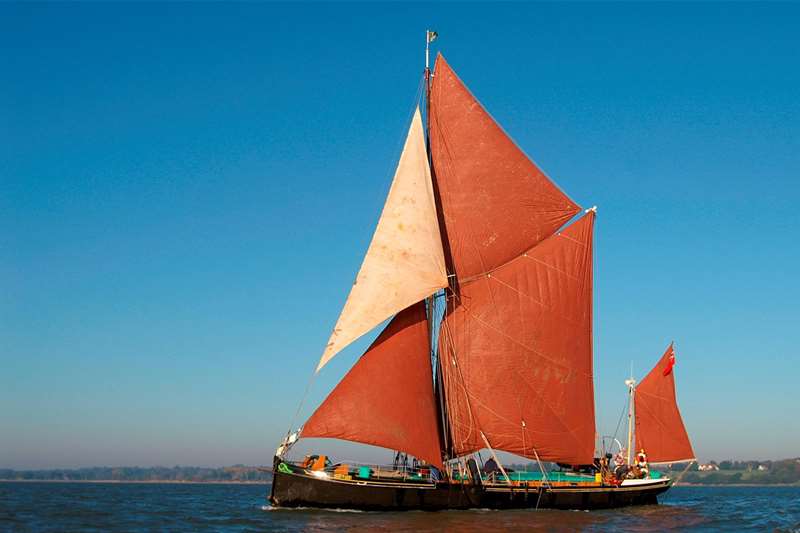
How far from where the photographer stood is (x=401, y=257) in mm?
45062

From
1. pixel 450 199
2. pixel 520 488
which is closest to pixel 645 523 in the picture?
pixel 520 488

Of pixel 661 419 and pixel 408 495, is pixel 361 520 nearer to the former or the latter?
pixel 408 495

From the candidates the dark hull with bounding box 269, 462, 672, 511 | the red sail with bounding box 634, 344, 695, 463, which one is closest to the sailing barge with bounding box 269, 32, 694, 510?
the dark hull with bounding box 269, 462, 672, 511

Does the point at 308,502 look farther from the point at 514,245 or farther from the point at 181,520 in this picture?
the point at 514,245

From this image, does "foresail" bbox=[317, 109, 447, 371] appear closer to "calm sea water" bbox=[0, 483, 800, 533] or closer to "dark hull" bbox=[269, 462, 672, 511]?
"dark hull" bbox=[269, 462, 672, 511]

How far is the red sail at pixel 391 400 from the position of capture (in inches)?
1699

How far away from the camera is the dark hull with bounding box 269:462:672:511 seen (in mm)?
41844

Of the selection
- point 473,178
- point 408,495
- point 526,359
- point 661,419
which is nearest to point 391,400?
point 408,495

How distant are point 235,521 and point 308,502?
3.58 meters

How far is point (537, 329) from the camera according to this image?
49938 millimetres

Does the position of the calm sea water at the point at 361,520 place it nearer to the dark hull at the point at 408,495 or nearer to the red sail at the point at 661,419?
the dark hull at the point at 408,495

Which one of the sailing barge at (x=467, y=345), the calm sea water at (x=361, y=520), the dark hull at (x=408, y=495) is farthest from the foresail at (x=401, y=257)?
the calm sea water at (x=361, y=520)

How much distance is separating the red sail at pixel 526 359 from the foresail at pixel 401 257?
4.45 meters

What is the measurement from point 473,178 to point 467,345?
9.44 m
